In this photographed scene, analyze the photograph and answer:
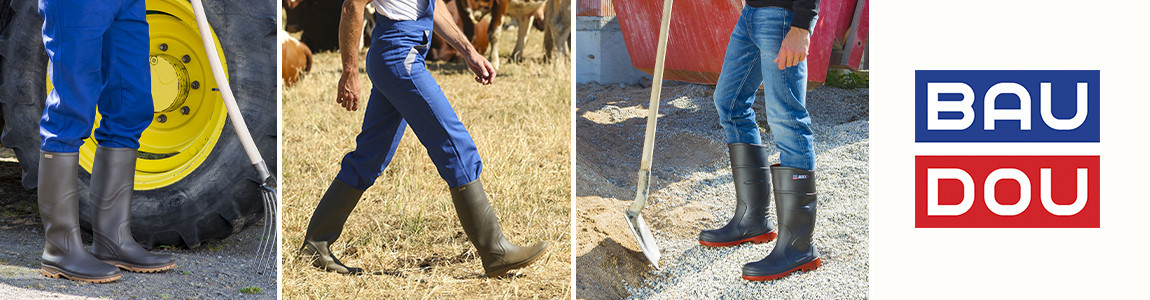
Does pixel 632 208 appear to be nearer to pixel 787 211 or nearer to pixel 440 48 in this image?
pixel 787 211

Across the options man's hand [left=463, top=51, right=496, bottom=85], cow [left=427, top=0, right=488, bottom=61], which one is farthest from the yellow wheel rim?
cow [left=427, top=0, right=488, bottom=61]

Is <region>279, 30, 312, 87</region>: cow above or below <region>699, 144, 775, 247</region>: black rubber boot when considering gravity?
above

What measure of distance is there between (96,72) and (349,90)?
100cm

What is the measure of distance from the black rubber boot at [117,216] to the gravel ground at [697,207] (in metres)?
1.46

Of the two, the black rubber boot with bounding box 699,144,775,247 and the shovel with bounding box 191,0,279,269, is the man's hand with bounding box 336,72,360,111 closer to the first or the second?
the shovel with bounding box 191,0,279,269

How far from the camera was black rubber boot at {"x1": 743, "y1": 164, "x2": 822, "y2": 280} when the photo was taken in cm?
296

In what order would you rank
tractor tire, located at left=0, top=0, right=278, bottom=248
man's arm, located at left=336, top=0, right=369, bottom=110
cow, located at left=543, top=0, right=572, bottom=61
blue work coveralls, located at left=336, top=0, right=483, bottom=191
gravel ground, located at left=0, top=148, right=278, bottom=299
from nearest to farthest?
man's arm, located at left=336, top=0, right=369, bottom=110, blue work coveralls, located at left=336, top=0, right=483, bottom=191, gravel ground, located at left=0, top=148, right=278, bottom=299, tractor tire, located at left=0, top=0, right=278, bottom=248, cow, located at left=543, top=0, right=572, bottom=61

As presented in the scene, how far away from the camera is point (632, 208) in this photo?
3.01 meters

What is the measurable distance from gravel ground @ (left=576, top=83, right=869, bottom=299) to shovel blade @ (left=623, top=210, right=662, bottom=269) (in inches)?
1.9

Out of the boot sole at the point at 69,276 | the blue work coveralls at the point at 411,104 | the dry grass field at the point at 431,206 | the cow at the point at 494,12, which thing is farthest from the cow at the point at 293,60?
the blue work coveralls at the point at 411,104

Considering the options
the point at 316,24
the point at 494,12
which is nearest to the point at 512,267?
the point at 494,12

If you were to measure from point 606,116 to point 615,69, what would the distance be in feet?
0.90

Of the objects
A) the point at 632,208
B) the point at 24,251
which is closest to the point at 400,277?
the point at 632,208

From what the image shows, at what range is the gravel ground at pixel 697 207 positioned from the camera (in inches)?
119
